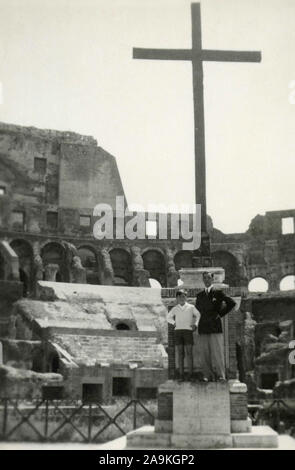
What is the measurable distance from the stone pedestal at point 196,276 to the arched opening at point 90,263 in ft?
105

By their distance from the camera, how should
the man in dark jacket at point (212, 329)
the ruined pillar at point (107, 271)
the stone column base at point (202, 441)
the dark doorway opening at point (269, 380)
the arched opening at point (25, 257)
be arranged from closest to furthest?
the stone column base at point (202, 441)
the man in dark jacket at point (212, 329)
the dark doorway opening at point (269, 380)
the arched opening at point (25, 257)
the ruined pillar at point (107, 271)

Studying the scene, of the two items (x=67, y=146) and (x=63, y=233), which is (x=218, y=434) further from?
(x=67, y=146)

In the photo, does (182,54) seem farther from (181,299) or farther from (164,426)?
(164,426)

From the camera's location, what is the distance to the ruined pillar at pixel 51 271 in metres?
38.5

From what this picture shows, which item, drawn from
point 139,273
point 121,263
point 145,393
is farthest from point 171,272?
point 145,393

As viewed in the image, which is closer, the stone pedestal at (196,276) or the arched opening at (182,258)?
the stone pedestal at (196,276)

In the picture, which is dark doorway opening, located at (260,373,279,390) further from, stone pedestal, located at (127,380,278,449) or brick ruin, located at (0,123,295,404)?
stone pedestal, located at (127,380,278,449)

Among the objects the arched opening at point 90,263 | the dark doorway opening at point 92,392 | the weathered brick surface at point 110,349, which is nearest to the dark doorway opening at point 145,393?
the weathered brick surface at point 110,349

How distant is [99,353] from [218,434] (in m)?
20.2

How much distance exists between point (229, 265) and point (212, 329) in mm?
33713

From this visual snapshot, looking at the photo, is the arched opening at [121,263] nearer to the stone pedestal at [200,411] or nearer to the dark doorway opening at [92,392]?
the dark doorway opening at [92,392]

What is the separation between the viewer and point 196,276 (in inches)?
369

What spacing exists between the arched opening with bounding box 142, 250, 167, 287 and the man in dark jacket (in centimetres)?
3375
